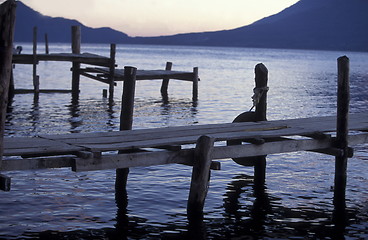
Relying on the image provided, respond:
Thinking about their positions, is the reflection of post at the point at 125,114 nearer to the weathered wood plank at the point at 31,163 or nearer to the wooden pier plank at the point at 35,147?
the wooden pier plank at the point at 35,147

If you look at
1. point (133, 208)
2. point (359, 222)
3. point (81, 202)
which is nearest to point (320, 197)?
point (359, 222)

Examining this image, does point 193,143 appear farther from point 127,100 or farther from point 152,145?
point 127,100

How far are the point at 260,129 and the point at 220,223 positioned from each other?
→ 201cm

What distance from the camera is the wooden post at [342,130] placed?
33.3ft

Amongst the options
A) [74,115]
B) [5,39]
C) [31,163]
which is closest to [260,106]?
[31,163]

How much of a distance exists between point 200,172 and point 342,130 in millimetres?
2995

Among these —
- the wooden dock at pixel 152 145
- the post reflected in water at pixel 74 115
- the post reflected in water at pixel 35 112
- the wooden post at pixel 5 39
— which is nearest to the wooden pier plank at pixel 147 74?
the post reflected in water at pixel 74 115

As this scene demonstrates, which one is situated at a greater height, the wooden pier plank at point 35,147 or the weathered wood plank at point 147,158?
the wooden pier plank at point 35,147

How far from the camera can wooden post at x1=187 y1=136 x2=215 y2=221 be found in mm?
8445

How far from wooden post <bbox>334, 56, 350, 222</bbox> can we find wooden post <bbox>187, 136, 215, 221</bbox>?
2616 mm

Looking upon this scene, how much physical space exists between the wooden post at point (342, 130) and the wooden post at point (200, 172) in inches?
103

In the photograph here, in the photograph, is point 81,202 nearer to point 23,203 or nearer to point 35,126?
point 23,203

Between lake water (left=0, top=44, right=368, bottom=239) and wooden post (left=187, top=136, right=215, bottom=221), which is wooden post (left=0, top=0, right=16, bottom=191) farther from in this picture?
wooden post (left=187, top=136, right=215, bottom=221)

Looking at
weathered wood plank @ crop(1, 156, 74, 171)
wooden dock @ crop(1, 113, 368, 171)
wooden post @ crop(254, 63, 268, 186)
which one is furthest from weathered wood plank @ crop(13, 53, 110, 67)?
weathered wood plank @ crop(1, 156, 74, 171)
